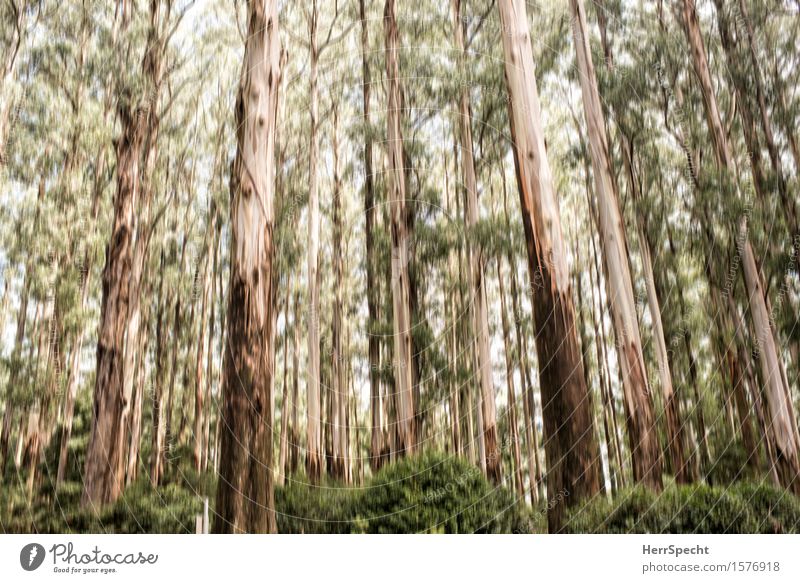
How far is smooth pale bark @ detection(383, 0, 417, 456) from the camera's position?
25.3 feet

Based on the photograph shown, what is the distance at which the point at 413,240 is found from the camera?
955 centimetres

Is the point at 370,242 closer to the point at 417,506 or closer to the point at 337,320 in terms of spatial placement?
the point at 337,320

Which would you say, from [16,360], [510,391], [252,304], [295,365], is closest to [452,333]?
[510,391]

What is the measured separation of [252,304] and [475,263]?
524 cm

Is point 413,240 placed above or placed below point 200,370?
above

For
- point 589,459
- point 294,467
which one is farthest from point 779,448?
point 294,467

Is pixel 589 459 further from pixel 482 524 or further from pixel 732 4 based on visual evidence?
pixel 732 4

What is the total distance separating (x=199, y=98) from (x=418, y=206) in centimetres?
367

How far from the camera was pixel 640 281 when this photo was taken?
28.0ft
